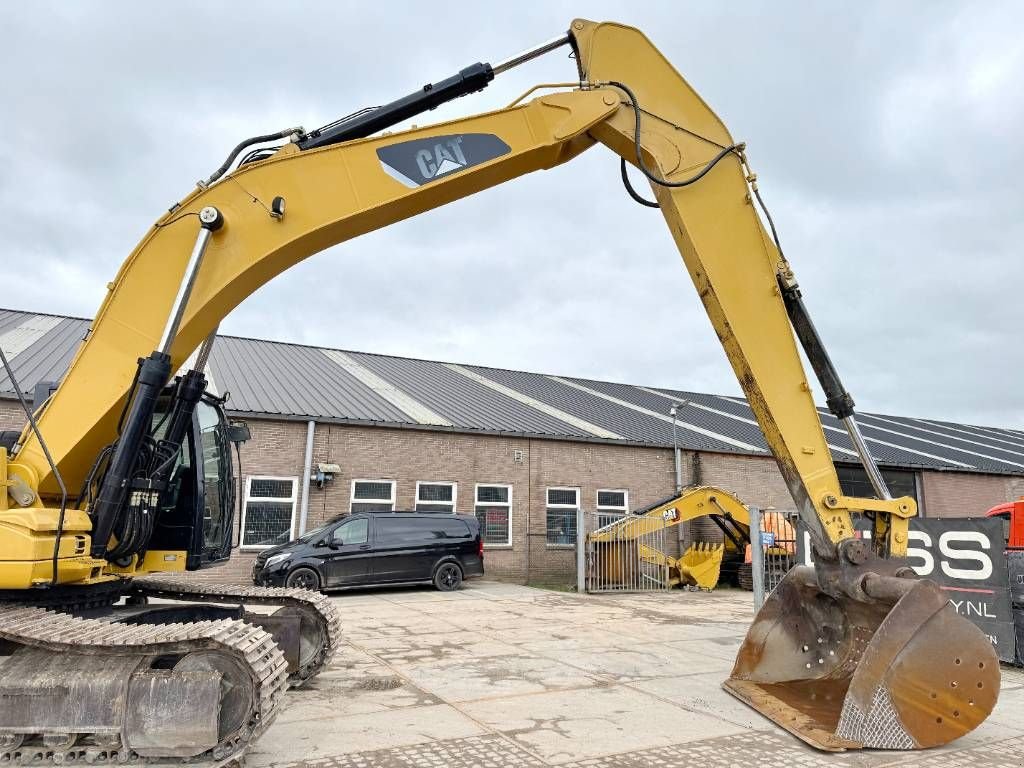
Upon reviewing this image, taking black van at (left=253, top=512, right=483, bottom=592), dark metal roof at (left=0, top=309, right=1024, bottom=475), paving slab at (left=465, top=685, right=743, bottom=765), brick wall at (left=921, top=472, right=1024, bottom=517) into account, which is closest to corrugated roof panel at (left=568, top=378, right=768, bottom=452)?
dark metal roof at (left=0, top=309, right=1024, bottom=475)

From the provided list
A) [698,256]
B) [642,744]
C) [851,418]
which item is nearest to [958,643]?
[851,418]

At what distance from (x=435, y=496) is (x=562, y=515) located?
3587 millimetres

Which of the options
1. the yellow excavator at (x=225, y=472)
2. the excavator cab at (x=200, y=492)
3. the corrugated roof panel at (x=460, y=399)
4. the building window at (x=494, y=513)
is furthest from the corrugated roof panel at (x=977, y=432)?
the excavator cab at (x=200, y=492)

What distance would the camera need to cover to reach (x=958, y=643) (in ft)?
15.1

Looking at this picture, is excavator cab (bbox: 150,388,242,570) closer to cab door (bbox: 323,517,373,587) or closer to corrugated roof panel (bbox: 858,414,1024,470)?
cab door (bbox: 323,517,373,587)

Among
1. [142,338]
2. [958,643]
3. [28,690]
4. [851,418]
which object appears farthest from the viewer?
[851,418]

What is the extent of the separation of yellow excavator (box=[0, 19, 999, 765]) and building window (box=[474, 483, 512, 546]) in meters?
11.9

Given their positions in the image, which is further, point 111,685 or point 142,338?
point 142,338

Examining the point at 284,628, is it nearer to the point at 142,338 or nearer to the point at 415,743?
the point at 415,743

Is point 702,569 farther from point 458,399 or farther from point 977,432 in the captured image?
point 977,432

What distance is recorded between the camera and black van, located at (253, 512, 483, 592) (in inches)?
542

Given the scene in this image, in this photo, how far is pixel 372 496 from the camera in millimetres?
17125

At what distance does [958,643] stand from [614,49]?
193 inches

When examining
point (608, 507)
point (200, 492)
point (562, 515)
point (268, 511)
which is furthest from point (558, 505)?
point (200, 492)
